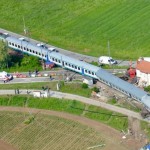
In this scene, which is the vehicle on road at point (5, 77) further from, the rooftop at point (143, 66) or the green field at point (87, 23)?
the rooftop at point (143, 66)

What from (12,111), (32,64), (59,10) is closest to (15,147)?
(12,111)

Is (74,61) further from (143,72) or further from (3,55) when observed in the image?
(3,55)


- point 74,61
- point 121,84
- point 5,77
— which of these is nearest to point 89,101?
point 121,84

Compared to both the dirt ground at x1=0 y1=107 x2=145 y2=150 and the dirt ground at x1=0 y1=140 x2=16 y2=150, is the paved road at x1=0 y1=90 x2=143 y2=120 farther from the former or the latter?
the dirt ground at x1=0 y1=140 x2=16 y2=150

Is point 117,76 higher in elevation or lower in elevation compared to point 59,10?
lower

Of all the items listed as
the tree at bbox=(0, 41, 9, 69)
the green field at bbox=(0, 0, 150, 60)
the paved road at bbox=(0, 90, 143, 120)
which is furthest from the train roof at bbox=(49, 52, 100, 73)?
the tree at bbox=(0, 41, 9, 69)

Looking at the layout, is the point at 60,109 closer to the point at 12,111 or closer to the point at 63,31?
the point at 12,111

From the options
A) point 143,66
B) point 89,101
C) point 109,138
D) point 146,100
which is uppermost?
point 143,66

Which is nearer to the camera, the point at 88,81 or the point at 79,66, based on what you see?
the point at 88,81
